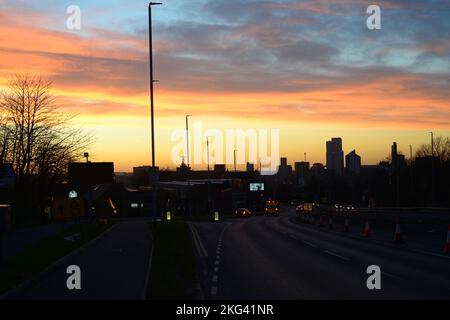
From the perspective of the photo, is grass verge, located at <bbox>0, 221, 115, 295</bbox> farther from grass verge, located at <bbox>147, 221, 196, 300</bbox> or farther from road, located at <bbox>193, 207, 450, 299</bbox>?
road, located at <bbox>193, 207, 450, 299</bbox>

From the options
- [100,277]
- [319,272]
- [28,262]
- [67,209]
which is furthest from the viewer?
[67,209]

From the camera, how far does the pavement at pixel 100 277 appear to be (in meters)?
14.3

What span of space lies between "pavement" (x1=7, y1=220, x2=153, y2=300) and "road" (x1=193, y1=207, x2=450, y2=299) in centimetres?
166

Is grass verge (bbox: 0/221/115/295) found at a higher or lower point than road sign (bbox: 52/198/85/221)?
lower

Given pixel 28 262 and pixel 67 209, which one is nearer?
pixel 28 262

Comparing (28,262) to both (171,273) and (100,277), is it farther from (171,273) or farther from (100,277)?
(171,273)

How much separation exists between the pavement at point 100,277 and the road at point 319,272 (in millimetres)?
1664

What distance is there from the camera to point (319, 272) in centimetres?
1847

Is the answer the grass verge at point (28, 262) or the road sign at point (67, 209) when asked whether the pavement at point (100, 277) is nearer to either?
the grass verge at point (28, 262)

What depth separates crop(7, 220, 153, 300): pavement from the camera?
14.3 metres

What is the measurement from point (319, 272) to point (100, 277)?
18.2 ft

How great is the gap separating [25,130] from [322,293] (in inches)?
1953

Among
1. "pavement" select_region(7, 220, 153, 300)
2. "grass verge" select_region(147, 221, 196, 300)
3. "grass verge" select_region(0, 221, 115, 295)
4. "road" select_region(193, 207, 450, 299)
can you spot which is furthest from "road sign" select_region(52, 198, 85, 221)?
"road" select_region(193, 207, 450, 299)

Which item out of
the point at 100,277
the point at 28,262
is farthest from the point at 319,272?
the point at 28,262
